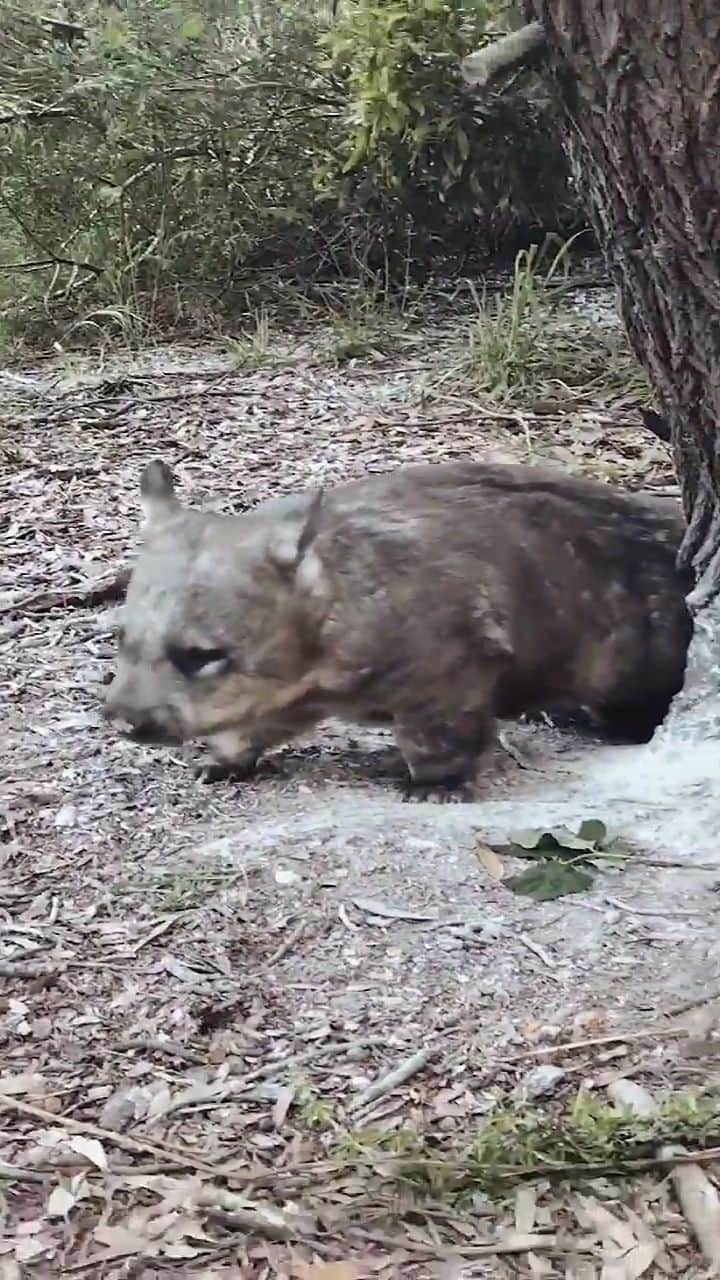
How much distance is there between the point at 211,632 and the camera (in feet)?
12.3

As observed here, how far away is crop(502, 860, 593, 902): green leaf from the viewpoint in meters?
3.15

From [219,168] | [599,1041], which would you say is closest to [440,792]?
[599,1041]

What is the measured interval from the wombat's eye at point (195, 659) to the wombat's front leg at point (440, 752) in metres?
0.48

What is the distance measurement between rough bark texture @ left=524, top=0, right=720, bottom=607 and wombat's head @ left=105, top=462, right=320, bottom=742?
37.4 inches

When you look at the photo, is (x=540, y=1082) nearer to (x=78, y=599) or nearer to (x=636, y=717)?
(x=636, y=717)

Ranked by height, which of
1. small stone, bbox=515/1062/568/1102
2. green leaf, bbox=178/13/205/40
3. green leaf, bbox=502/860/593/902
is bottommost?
green leaf, bbox=502/860/593/902

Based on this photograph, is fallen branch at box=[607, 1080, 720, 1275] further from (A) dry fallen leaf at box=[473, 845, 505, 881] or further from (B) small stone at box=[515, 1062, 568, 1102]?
(A) dry fallen leaf at box=[473, 845, 505, 881]

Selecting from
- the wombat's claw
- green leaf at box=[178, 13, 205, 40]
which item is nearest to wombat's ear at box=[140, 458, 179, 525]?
the wombat's claw

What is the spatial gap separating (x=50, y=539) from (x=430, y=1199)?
11.3ft

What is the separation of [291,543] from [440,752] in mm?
634

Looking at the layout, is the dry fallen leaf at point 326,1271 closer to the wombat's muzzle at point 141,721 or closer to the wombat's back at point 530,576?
the wombat's muzzle at point 141,721

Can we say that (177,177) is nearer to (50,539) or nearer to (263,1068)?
(50,539)

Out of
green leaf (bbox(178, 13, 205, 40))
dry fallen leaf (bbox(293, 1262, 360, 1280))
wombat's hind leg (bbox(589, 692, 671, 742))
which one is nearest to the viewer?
dry fallen leaf (bbox(293, 1262, 360, 1280))

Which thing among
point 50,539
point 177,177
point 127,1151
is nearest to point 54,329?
point 177,177
